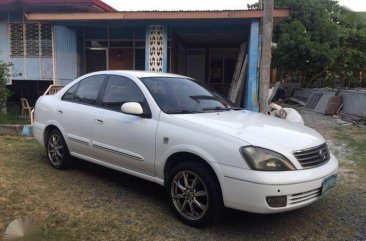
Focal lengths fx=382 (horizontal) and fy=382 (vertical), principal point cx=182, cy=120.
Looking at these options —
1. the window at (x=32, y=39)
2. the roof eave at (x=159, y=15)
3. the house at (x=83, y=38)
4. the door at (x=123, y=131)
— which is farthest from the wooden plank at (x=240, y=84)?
the door at (x=123, y=131)

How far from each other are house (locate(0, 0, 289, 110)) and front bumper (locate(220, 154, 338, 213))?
8681 mm

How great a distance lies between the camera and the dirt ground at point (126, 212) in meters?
3.64

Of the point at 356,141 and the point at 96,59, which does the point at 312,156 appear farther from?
the point at 96,59

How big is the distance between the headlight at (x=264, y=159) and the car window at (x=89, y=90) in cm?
248

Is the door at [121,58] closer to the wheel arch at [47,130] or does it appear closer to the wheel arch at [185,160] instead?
the wheel arch at [47,130]

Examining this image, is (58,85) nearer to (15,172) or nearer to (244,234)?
(15,172)

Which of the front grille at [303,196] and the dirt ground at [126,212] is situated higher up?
the front grille at [303,196]

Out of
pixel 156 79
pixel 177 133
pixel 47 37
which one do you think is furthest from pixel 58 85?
pixel 177 133

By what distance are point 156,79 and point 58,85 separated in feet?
Answer: 33.5

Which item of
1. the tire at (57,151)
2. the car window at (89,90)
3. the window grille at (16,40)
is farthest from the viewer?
the window grille at (16,40)

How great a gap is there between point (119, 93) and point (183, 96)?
84 centimetres

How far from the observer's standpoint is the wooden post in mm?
8648

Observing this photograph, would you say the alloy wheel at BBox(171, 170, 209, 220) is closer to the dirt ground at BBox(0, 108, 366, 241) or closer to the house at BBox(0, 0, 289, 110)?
the dirt ground at BBox(0, 108, 366, 241)

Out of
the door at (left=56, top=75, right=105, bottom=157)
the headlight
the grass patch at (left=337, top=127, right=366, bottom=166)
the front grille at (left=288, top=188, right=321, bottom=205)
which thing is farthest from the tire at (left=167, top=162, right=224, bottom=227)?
the grass patch at (left=337, top=127, right=366, bottom=166)
